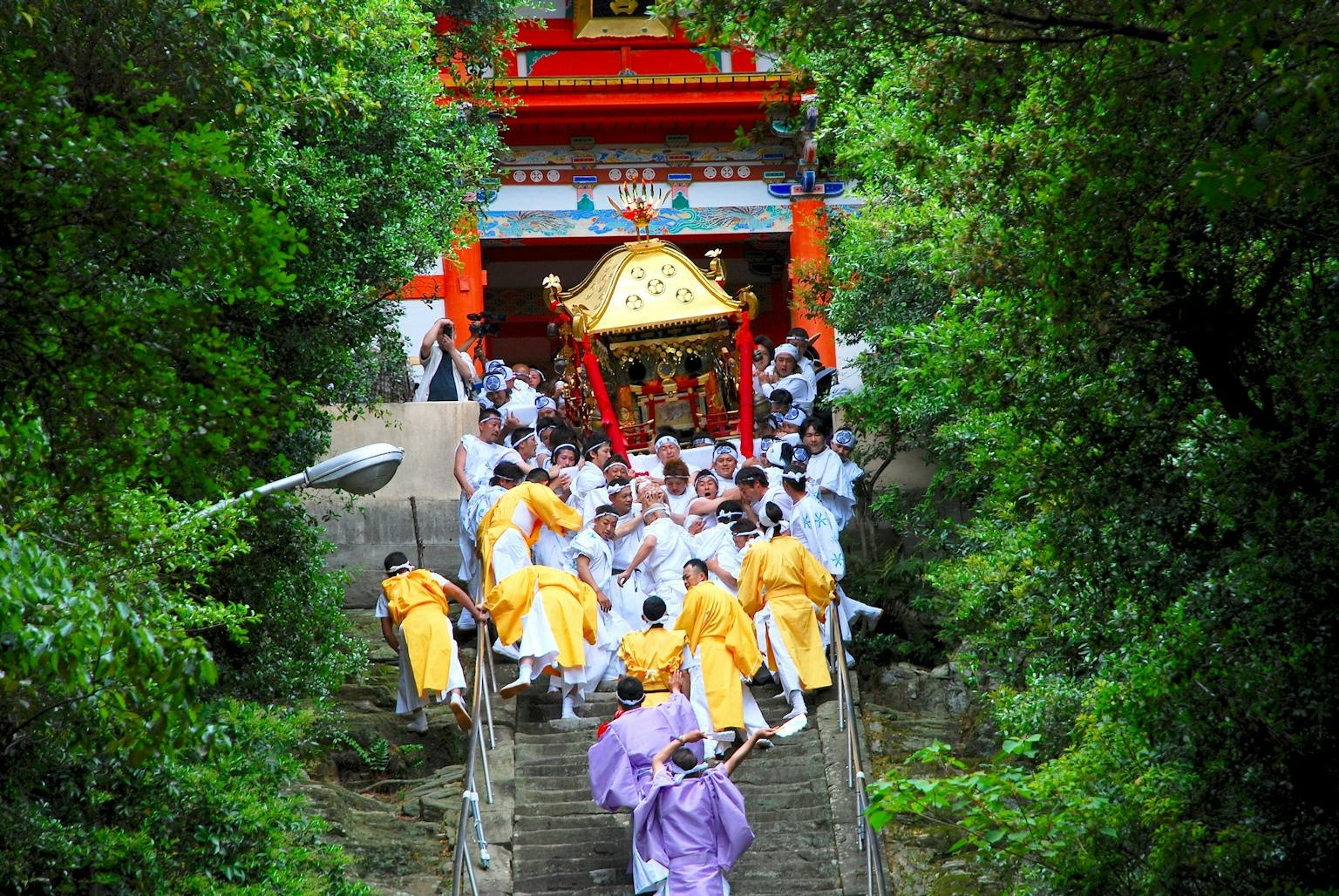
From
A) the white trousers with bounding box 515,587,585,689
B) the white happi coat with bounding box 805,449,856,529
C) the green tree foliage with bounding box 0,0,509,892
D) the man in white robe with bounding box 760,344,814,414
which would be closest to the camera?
the green tree foliage with bounding box 0,0,509,892

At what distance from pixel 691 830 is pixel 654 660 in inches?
64.8

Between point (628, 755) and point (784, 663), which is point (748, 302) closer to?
point (784, 663)

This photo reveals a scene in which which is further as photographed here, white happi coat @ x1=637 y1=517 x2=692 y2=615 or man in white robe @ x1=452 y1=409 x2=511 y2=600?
man in white robe @ x1=452 y1=409 x2=511 y2=600

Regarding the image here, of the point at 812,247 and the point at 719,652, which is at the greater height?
the point at 812,247

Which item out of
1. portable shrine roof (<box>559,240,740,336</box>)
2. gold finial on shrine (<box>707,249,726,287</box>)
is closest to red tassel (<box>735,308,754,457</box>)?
portable shrine roof (<box>559,240,740,336</box>)

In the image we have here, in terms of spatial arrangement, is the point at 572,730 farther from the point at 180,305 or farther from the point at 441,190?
the point at 180,305

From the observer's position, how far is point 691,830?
1077 centimetres

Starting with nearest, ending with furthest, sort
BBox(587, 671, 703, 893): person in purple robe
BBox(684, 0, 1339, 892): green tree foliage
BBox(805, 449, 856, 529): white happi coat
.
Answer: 1. BBox(684, 0, 1339, 892): green tree foliage
2. BBox(587, 671, 703, 893): person in purple robe
3. BBox(805, 449, 856, 529): white happi coat

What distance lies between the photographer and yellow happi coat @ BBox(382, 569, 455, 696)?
1308 cm

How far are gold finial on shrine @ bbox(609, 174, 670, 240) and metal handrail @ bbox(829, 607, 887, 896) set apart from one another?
727 centimetres

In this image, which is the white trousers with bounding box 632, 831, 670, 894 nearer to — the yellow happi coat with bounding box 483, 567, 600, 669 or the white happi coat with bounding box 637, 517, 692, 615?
the yellow happi coat with bounding box 483, 567, 600, 669

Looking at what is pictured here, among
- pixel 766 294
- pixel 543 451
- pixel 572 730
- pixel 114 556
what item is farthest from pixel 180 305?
pixel 766 294

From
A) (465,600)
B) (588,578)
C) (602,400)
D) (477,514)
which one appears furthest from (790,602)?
(602,400)

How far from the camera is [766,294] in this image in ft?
84.9
